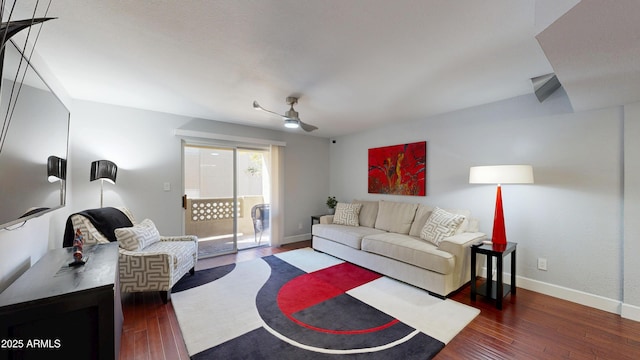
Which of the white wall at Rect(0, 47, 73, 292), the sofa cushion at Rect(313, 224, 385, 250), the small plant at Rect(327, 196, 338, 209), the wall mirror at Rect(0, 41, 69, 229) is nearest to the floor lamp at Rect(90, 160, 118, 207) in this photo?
the white wall at Rect(0, 47, 73, 292)

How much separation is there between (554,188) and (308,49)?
3.15m

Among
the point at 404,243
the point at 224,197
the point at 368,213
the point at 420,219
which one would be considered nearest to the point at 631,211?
the point at 420,219

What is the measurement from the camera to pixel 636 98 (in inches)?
88.0

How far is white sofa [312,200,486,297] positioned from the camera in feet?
8.98

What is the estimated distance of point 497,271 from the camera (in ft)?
8.40

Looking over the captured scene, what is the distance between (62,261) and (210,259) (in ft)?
7.67

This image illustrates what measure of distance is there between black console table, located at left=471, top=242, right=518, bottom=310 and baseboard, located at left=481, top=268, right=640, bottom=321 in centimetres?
23

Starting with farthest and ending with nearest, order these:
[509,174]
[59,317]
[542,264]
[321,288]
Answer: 1. [321,288]
2. [542,264]
3. [509,174]
4. [59,317]

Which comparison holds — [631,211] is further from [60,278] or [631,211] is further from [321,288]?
[60,278]

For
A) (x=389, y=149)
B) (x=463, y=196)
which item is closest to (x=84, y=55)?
(x=389, y=149)

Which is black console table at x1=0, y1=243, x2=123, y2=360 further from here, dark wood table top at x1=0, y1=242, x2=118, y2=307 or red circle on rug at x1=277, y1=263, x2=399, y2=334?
red circle on rug at x1=277, y1=263, x2=399, y2=334

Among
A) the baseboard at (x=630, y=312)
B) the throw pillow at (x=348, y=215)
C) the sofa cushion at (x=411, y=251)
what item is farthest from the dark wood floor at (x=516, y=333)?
the throw pillow at (x=348, y=215)

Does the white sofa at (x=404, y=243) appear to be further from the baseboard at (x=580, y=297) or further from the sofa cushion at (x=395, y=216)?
the baseboard at (x=580, y=297)

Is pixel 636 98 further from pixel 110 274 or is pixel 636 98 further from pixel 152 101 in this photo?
pixel 152 101
